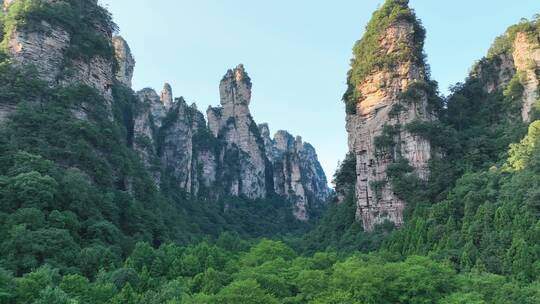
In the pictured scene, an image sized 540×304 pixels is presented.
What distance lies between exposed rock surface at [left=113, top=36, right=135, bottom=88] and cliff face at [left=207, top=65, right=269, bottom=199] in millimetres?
14815

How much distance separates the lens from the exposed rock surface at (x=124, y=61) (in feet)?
270

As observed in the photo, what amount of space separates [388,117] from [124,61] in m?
51.2

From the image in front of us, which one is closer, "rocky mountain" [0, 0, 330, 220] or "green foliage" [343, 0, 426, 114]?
"rocky mountain" [0, 0, 330, 220]

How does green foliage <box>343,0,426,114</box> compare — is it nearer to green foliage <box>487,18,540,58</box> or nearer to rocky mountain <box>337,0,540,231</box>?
rocky mountain <box>337,0,540,231</box>

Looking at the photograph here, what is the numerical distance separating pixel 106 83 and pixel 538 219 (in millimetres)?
39090

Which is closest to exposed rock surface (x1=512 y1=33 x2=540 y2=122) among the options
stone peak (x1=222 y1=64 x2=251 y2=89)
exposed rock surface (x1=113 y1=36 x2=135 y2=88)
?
stone peak (x1=222 y1=64 x2=251 y2=89)

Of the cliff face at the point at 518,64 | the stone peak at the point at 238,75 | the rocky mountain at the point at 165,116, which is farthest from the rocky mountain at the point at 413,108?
the stone peak at the point at 238,75

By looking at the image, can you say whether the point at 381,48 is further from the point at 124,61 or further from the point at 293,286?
the point at 124,61

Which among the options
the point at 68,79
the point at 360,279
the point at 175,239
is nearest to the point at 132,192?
the point at 175,239

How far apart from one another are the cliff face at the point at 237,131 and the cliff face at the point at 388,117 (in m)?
40.6

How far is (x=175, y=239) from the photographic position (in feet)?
154

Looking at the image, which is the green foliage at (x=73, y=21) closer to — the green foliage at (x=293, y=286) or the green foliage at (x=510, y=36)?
the green foliage at (x=293, y=286)

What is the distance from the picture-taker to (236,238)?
47688 millimetres

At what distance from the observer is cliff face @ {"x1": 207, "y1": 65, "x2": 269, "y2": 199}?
8925cm
